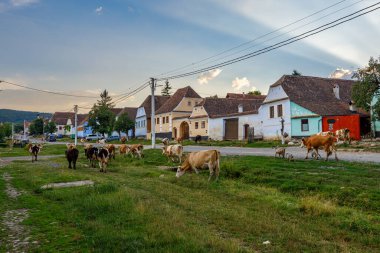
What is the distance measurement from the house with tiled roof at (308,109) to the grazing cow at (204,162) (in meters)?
27.5

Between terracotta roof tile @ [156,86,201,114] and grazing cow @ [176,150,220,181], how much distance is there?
2013 inches

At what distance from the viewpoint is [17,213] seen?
1010 cm

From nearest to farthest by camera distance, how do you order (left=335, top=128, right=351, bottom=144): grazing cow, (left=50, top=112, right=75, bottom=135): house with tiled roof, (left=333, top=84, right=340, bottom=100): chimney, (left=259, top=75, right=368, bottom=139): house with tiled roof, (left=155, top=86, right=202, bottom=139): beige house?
1. (left=335, top=128, right=351, bottom=144): grazing cow
2. (left=259, top=75, right=368, bottom=139): house with tiled roof
3. (left=333, top=84, right=340, bottom=100): chimney
4. (left=155, top=86, right=202, bottom=139): beige house
5. (left=50, top=112, right=75, bottom=135): house with tiled roof

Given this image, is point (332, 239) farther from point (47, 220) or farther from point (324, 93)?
point (324, 93)

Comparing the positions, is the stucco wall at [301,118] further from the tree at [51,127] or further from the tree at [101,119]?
the tree at [51,127]

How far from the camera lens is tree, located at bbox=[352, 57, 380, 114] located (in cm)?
3325

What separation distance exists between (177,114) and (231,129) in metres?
16.2

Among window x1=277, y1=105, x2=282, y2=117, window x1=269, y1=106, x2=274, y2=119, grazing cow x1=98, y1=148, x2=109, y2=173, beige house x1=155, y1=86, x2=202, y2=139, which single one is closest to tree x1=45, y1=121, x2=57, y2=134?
beige house x1=155, y1=86, x2=202, y2=139

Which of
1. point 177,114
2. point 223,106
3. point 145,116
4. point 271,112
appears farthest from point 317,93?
point 145,116

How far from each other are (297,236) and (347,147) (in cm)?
2345

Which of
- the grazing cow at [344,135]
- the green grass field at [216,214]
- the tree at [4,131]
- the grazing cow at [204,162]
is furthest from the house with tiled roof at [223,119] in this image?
the tree at [4,131]

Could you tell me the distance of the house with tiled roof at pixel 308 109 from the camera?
4060cm

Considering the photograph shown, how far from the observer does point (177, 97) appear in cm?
7125

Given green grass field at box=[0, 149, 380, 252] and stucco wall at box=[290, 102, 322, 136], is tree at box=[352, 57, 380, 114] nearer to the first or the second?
stucco wall at box=[290, 102, 322, 136]
